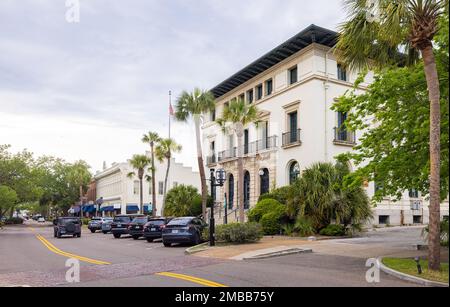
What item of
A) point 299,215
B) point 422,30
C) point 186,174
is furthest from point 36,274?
point 186,174

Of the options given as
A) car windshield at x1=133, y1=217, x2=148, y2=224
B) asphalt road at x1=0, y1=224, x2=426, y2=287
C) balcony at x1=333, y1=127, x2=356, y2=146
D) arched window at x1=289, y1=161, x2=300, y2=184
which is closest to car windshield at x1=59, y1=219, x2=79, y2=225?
car windshield at x1=133, y1=217, x2=148, y2=224

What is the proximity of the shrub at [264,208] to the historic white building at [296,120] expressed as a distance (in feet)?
6.98

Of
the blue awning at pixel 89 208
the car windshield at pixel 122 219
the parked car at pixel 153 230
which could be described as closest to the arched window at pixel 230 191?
the car windshield at pixel 122 219

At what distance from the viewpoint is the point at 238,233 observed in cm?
2120

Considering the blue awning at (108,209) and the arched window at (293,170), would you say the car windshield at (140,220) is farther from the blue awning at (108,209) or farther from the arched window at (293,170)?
the blue awning at (108,209)

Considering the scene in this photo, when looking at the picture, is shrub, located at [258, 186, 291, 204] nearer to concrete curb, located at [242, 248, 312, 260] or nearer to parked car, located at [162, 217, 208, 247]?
parked car, located at [162, 217, 208, 247]

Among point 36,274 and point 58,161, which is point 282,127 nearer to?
point 36,274

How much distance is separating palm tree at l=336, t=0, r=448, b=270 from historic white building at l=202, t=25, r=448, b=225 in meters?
13.7

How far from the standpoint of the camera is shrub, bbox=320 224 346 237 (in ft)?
78.0

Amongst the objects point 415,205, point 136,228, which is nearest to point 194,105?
point 136,228

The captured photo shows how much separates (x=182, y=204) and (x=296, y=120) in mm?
13191

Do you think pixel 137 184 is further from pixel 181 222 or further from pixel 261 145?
A: pixel 181 222

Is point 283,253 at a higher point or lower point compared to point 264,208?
lower

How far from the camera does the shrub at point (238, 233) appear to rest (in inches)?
834
